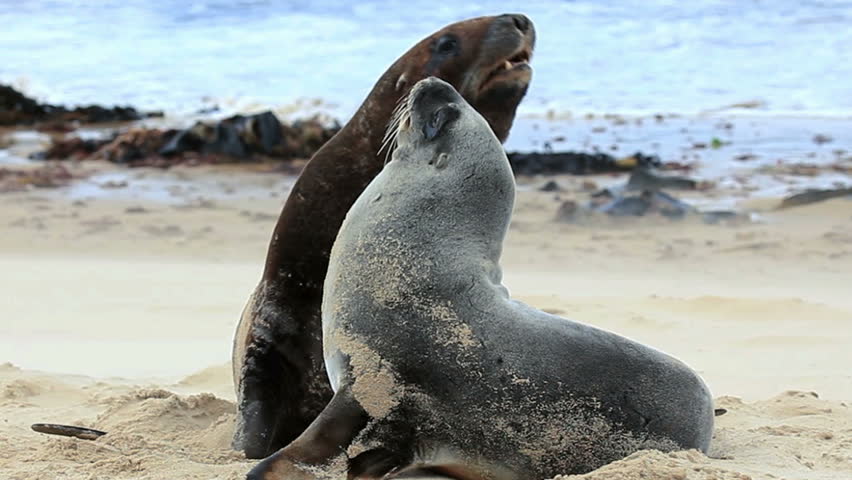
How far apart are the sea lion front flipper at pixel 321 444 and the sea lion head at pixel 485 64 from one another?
134 cm

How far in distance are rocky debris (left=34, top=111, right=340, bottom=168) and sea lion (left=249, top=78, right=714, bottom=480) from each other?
9.57 m

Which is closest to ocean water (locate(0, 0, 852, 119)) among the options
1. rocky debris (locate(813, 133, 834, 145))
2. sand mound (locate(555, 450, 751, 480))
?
rocky debris (locate(813, 133, 834, 145))

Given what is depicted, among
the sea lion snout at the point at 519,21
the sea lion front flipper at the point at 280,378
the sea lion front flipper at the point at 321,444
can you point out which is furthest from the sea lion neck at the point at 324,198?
the sea lion front flipper at the point at 321,444

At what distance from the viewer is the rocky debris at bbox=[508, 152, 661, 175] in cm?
1225

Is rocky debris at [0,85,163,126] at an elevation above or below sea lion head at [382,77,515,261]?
below

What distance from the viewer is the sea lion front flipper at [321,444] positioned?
9.87ft

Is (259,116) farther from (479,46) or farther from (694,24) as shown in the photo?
(694,24)

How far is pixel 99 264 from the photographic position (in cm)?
861

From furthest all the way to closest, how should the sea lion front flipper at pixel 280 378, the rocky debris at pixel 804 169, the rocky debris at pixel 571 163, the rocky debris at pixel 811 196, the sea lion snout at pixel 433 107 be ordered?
1. the rocky debris at pixel 571 163
2. the rocky debris at pixel 804 169
3. the rocky debris at pixel 811 196
4. the sea lion front flipper at pixel 280 378
5. the sea lion snout at pixel 433 107

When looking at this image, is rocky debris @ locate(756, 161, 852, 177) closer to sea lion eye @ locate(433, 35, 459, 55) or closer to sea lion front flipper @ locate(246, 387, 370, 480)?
sea lion eye @ locate(433, 35, 459, 55)

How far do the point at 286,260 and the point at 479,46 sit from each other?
3.17 feet

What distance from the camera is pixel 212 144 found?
13.0m

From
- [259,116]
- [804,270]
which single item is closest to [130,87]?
[259,116]

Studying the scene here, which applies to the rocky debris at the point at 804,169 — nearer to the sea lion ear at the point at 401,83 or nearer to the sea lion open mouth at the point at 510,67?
the sea lion open mouth at the point at 510,67
